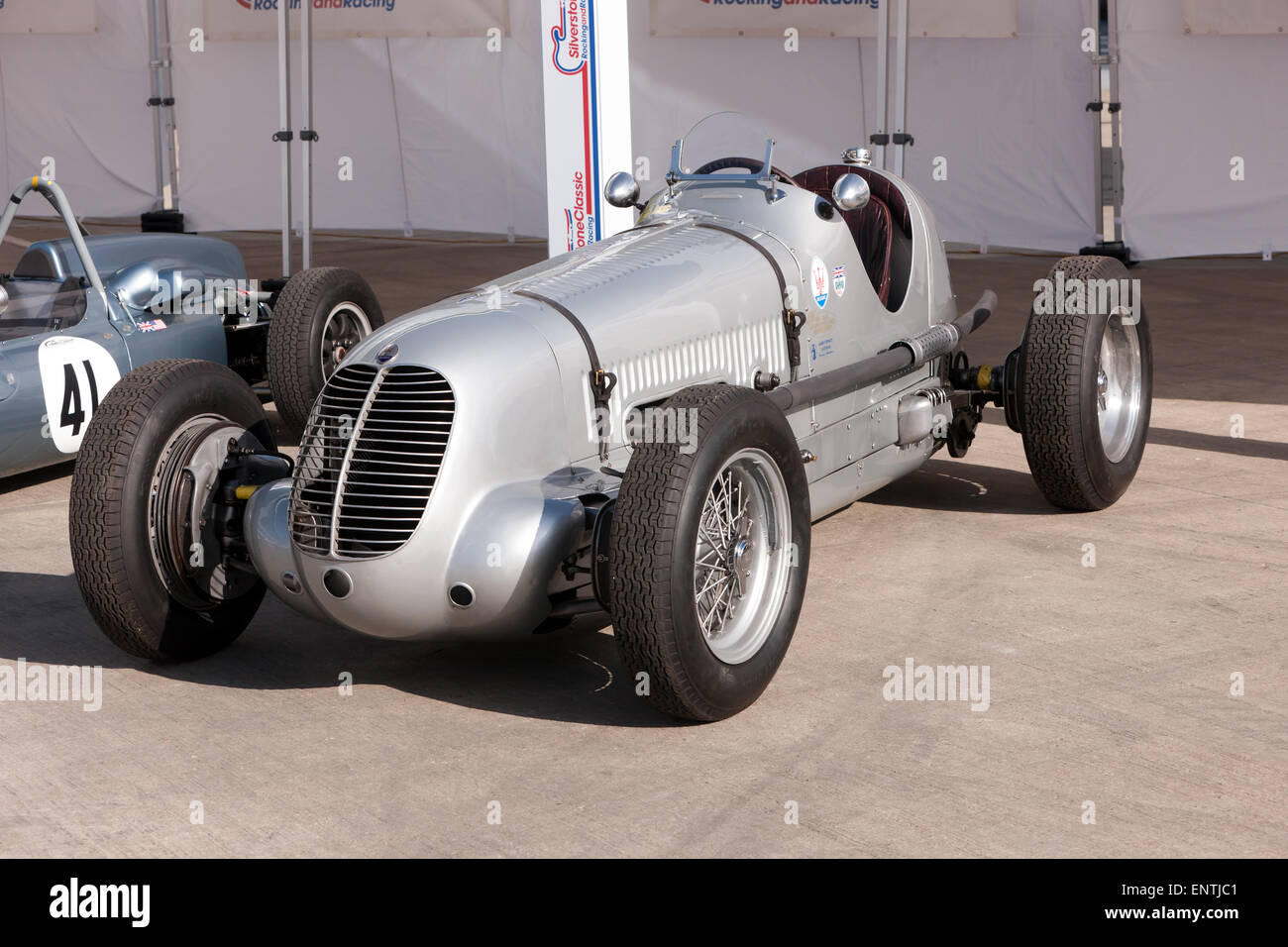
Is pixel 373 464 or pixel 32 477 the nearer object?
pixel 373 464

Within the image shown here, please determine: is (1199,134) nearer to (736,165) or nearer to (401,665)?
(736,165)

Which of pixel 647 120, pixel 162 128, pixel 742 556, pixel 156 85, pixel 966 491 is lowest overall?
pixel 966 491

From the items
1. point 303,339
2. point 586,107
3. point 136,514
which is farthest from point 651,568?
point 586,107

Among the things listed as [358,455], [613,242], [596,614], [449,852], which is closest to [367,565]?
[358,455]

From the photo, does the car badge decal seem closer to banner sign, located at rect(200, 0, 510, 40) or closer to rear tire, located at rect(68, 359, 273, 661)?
rear tire, located at rect(68, 359, 273, 661)

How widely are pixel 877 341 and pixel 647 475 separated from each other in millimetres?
2166

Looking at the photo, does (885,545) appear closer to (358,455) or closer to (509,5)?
(358,455)

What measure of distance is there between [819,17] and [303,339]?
7.71m

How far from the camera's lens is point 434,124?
15148 millimetres

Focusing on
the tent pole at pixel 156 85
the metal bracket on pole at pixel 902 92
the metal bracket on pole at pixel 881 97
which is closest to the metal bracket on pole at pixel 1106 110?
the metal bracket on pole at pixel 902 92

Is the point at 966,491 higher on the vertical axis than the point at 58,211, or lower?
lower

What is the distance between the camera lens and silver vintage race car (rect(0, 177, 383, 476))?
661cm

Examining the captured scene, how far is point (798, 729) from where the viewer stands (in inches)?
160

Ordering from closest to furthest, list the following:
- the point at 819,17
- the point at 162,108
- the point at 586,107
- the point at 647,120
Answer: the point at 586,107, the point at 819,17, the point at 647,120, the point at 162,108
